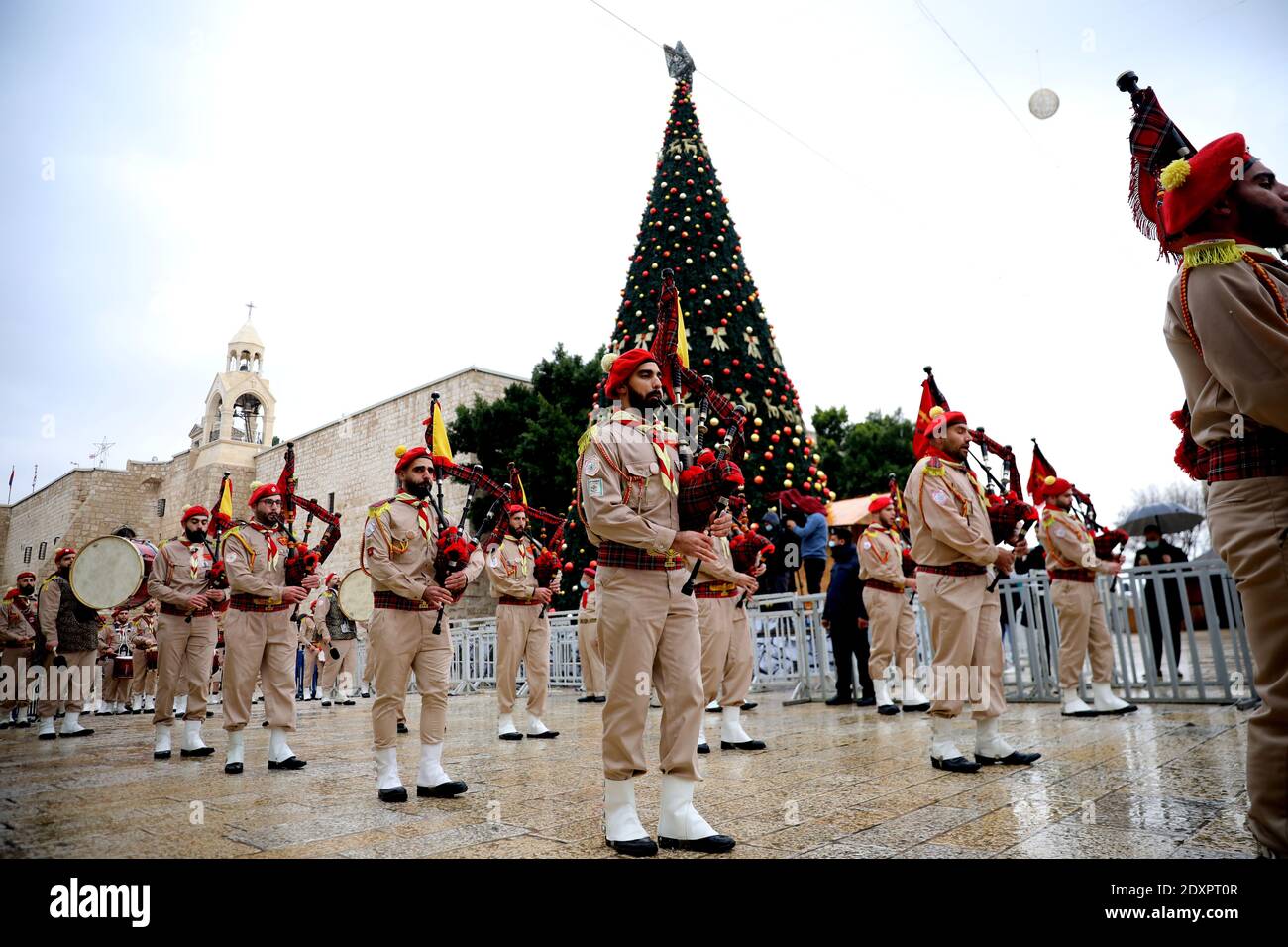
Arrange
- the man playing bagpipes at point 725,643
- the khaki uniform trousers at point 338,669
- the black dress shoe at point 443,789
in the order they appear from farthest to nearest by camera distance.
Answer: the khaki uniform trousers at point 338,669
the man playing bagpipes at point 725,643
the black dress shoe at point 443,789

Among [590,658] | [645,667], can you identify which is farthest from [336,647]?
[645,667]

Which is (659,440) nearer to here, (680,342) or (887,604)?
(680,342)

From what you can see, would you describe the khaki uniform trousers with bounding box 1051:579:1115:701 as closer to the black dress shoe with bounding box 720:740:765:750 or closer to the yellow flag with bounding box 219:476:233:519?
the black dress shoe with bounding box 720:740:765:750

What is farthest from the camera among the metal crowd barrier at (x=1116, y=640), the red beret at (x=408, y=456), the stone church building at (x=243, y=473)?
the stone church building at (x=243, y=473)

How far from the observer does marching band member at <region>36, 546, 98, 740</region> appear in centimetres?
960

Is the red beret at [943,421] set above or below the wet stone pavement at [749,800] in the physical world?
above

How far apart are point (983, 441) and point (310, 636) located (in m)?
15.0

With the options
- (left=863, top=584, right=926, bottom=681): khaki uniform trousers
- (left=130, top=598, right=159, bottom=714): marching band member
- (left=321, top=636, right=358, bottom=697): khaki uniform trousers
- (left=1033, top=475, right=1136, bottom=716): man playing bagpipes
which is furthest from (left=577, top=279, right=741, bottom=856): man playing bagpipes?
(left=130, top=598, right=159, bottom=714): marching band member

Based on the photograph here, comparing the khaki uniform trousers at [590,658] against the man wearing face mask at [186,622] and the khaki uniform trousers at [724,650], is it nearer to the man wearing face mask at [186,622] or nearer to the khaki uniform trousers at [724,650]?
the khaki uniform trousers at [724,650]

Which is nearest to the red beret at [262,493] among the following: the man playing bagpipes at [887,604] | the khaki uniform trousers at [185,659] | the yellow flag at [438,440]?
the yellow flag at [438,440]

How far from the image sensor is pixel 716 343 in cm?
1523

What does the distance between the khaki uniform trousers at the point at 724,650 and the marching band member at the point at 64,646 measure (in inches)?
324

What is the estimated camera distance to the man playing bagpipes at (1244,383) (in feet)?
7.27

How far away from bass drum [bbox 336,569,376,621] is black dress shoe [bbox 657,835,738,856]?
27.8 feet
